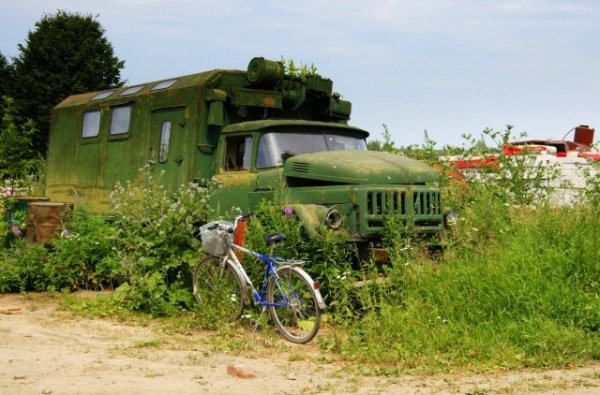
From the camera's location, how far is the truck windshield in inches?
372

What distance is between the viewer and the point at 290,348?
7.10m

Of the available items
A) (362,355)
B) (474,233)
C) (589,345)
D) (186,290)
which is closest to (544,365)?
(589,345)

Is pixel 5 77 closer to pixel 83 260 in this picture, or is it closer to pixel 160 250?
pixel 83 260

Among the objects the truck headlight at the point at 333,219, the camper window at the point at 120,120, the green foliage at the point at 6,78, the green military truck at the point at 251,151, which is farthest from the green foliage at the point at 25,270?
the green foliage at the point at 6,78

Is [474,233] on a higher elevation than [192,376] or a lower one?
higher

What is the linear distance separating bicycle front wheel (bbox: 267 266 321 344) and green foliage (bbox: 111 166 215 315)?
4.73 ft

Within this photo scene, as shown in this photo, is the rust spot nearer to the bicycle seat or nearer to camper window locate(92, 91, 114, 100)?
the bicycle seat

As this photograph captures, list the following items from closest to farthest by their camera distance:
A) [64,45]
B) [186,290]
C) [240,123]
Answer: [186,290] → [240,123] → [64,45]

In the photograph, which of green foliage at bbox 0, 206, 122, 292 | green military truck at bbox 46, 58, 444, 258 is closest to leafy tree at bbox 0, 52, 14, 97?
green military truck at bbox 46, 58, 444, 258

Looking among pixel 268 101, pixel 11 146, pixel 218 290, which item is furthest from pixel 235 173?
pixel 11 146

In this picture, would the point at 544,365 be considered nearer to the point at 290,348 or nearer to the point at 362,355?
the point at 362,355

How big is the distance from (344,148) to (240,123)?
144cm

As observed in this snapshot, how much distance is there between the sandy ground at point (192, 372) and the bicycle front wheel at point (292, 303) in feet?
0.67

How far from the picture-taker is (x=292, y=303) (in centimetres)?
746
